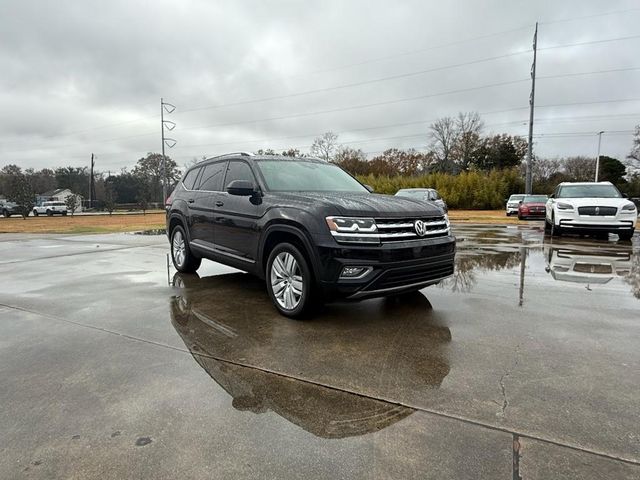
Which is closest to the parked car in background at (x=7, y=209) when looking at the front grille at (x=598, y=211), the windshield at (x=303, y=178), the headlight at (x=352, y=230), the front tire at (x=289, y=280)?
the windshield at (x=303, y=178)

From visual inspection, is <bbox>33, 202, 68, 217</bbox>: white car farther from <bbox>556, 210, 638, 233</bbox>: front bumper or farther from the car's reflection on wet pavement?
<bbox>556, 210, 638, 233</bbox>: front bumper

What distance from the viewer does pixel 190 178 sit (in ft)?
23.0

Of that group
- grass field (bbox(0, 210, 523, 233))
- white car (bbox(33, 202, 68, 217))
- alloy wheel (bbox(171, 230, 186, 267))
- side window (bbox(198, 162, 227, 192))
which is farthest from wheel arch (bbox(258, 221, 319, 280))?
white car (bbox(33, 202, 68, 217))

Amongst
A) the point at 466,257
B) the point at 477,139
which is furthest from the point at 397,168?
the point at 466,257

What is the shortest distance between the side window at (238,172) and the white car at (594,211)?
981cm

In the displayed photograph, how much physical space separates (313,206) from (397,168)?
59782 mm

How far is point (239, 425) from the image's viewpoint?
8.09ft

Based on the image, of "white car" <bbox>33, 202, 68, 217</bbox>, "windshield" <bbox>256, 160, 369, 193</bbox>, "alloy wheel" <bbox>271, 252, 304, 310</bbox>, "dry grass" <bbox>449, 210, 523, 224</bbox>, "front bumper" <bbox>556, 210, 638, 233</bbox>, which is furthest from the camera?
"white car" <bbox>33, 202, 68, 217</bbox>

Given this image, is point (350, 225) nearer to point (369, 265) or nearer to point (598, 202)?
point (369, 265)

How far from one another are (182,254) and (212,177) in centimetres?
154

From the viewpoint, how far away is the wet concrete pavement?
2.15 meters

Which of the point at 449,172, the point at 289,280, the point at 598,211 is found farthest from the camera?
the point at 449,172

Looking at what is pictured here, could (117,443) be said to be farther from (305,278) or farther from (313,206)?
(313,206)

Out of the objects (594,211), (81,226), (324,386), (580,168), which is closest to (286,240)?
(324,386)
